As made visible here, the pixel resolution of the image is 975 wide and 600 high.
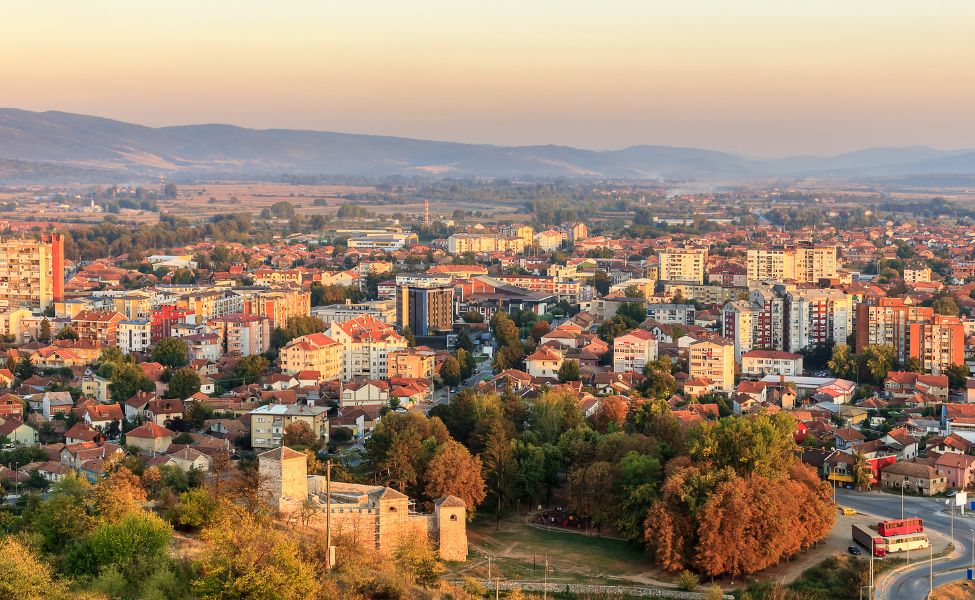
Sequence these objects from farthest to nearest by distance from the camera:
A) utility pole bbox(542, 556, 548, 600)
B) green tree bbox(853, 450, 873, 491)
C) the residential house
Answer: green tree bbox(853, 450, 873, 491) < the residential house < utility pole bbox(542, 556, 548, 600)

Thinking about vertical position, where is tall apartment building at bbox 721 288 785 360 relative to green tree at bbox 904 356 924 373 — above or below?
above

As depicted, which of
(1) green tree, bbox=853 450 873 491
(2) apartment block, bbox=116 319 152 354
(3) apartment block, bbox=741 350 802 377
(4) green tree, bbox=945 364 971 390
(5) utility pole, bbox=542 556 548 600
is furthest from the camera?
(2) apartment block, bbox=116 319 152 354

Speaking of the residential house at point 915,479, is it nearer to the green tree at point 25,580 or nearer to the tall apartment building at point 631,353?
the tall apartment building at point 631,353

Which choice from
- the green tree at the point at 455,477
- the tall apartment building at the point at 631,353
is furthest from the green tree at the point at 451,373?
the green tree at the point at 455,477

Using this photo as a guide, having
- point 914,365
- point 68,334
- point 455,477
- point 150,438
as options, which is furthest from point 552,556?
point 68,334

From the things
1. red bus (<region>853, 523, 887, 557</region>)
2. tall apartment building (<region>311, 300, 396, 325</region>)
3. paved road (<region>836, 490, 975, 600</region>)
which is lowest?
paved road (<region>836, 490, 975, 600</region>)

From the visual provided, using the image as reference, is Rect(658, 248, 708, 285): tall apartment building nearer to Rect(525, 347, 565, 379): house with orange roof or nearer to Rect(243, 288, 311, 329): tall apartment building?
Rect(243, 288, 311, 329): tall apartment building

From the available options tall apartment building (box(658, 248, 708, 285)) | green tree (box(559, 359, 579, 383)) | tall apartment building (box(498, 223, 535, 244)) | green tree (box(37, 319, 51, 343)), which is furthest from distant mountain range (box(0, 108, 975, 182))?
green tree (box(559, 359, 579, 383))
